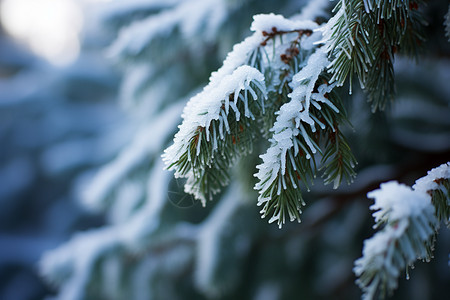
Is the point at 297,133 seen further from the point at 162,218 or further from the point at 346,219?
the point at 346,219

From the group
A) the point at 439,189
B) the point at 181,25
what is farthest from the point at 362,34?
the point at 181,25

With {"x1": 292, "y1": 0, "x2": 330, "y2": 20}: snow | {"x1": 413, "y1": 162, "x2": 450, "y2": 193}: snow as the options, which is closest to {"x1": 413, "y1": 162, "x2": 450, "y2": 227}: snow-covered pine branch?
{"x1": 413, "y1": 162, "x2": 450, "y2": 193}: snow

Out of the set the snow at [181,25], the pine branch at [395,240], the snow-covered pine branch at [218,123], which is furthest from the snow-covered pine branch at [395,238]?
the snow at [181,25]

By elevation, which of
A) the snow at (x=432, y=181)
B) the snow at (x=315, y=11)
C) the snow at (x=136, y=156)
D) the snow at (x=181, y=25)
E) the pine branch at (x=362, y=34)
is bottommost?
the snow at (x=432, y=181)

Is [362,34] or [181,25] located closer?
[362,34]

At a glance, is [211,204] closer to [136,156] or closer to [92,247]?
[136,156]

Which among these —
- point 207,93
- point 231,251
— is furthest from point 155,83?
point 207,93

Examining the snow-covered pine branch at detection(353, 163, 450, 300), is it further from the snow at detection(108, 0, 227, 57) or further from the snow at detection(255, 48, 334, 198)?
the snow at detection(108, 0, 227, 57)

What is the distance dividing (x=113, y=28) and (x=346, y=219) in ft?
5.57

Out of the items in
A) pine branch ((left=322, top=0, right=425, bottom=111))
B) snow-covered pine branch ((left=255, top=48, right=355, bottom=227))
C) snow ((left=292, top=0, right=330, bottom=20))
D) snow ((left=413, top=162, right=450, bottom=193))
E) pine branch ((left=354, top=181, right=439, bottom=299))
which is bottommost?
pine branch ((left=354, top=181, right=439, bottom=299))

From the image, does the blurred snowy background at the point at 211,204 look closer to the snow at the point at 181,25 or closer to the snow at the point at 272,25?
the snow at the point at 181,25

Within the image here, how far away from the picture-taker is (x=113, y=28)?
2004 millimetres

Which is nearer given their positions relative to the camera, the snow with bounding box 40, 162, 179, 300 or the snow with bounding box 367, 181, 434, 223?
the snow with bounding box 367, 181, 434, 223

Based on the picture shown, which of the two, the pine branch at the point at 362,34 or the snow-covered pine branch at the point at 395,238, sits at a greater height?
the pine branch at the point at 362,34
